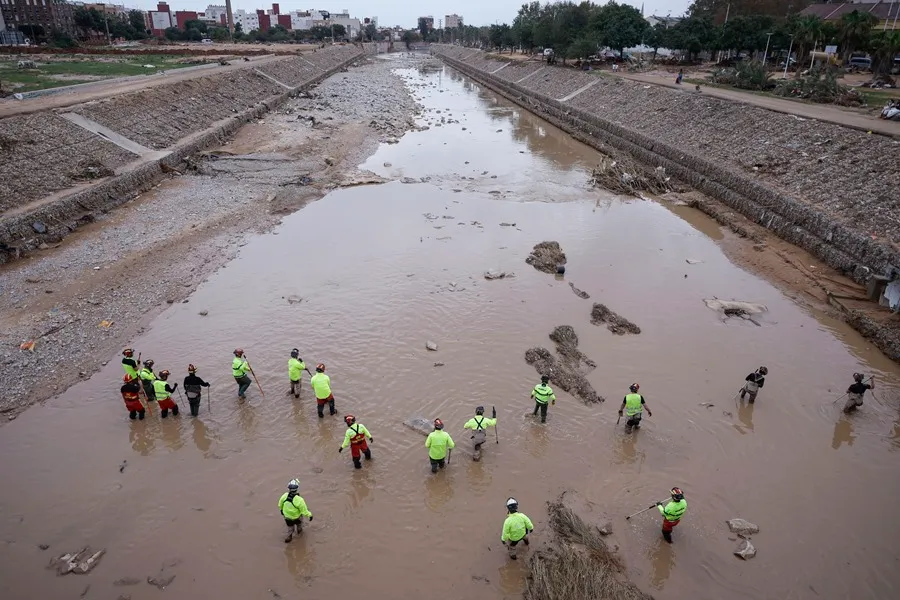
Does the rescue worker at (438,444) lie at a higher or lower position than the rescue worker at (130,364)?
lower

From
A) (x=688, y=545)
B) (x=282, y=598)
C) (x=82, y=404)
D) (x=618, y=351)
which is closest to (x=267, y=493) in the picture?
(x=282, y=598)

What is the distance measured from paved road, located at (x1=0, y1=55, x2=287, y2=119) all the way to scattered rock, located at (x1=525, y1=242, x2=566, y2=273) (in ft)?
89.4

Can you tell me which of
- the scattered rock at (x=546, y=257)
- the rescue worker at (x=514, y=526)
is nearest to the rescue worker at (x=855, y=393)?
the rescue worker at (x=514, y=526)

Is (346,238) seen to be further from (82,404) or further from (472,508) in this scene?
(472,508)

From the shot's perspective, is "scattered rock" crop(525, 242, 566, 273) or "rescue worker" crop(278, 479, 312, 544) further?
"scattered rock" crop(525, 242, 566, 273)

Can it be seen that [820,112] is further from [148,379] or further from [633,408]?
[148,379]

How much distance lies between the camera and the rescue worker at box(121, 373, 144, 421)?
11188 mm

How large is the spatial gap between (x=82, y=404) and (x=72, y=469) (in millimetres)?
2220

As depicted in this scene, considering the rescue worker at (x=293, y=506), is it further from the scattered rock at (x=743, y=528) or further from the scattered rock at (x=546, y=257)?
the scattered rock at (x=546, y=257)

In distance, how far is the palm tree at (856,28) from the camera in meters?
45.4

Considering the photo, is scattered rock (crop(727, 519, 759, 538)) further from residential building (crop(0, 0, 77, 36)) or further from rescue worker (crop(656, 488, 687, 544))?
residential building (crop(0, 0, 77, 36))

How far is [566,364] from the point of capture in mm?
13867

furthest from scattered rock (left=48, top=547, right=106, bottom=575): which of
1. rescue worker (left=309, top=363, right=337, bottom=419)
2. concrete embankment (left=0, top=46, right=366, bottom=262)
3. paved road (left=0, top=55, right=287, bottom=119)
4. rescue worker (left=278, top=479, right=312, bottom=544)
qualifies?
paved road (left=0, top=55, right=287, bottom=119)

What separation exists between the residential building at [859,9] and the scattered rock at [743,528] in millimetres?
74572
